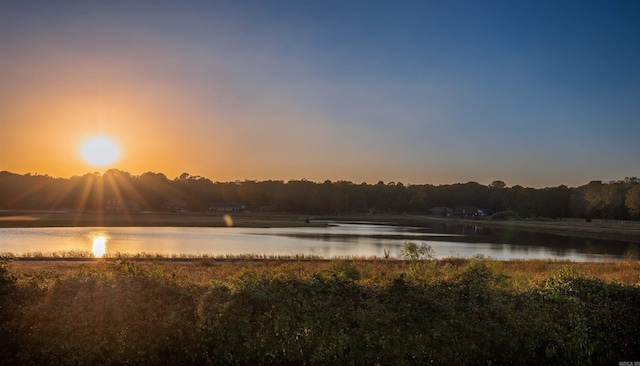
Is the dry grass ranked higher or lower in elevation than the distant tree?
lower

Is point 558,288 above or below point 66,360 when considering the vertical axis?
above

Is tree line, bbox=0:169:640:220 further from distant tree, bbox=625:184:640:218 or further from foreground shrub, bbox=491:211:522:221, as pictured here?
foreground shrub, bbox=491:211:522:221

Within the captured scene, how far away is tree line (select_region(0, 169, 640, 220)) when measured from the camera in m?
137

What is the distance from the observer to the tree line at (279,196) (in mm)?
136875

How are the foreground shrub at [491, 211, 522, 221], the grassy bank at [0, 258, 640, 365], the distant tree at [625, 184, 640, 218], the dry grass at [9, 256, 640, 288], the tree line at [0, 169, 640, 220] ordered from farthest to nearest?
1. the foreground shrub at [491, 211, 522, 221]
2. the tree line at [0, 169, 640, 220]
3. the distant tree at [625, 184, 640, 218]
4. the dry grass at [9, 256, 640, 288]
5. the grassy bank at [0, 258, 640, 365]

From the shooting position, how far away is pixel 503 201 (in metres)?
184

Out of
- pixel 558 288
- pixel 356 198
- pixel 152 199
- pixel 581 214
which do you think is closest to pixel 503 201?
pixel 581 214

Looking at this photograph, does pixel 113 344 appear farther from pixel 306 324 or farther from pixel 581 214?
pixel 581 214

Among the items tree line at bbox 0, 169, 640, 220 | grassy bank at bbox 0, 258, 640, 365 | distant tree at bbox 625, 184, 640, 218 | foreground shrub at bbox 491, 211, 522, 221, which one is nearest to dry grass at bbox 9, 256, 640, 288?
grassy bank at bbox 0, 258, 640, 365

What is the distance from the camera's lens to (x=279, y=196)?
6678 inches

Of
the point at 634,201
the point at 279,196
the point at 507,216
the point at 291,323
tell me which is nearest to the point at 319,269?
the point at 291,323

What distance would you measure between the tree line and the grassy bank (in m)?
122

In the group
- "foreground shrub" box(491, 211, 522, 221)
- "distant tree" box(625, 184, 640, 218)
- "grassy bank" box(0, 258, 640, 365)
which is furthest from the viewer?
"foreground shrub" box(491, 211, 522, 221)

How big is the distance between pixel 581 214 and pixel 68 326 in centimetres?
15622
